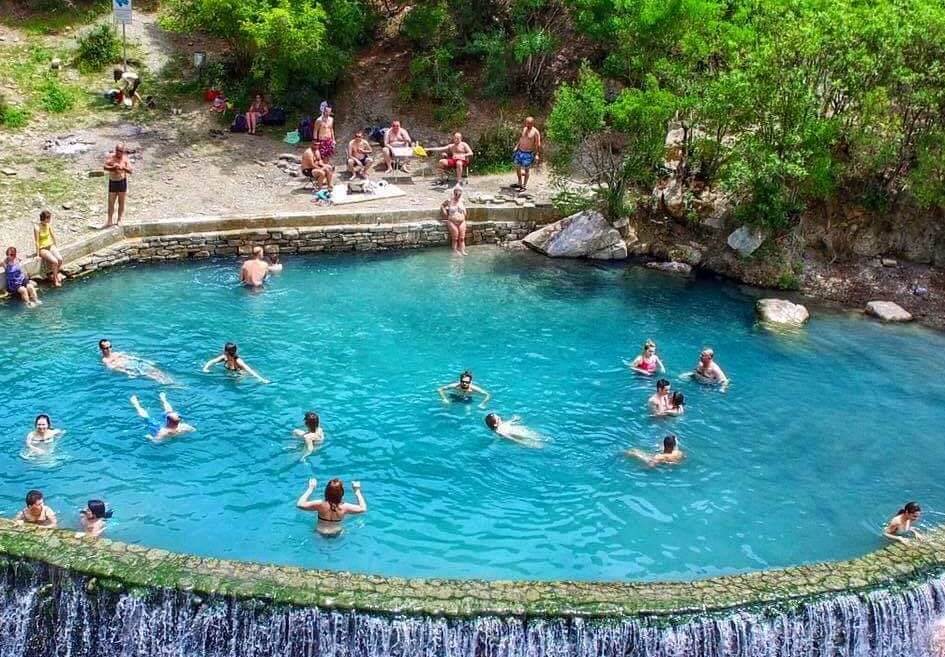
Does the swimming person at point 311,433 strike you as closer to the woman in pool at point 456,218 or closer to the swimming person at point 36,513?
the swimming person at point 36,513

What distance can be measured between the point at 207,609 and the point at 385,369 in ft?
23.8

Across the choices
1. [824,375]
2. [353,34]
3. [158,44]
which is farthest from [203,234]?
[824,375]

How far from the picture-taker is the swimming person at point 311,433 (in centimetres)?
1473

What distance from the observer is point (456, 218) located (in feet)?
75.3

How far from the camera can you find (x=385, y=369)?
17.5 m

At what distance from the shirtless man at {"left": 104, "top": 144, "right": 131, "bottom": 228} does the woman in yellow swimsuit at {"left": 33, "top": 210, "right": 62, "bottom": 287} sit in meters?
1.77

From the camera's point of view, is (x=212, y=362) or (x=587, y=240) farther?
(x=587, y=240)

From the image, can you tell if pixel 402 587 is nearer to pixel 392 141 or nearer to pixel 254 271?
pixel 254 271

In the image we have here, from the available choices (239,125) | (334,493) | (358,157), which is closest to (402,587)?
(334,493)

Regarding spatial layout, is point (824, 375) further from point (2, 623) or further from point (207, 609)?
point (2, 623)

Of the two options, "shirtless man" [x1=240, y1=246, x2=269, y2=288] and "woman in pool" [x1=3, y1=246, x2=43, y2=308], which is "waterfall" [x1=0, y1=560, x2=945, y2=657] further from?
"shirtless man" [x1=240, y1=246, x2=269, y2=288]

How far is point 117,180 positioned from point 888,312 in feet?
57.4

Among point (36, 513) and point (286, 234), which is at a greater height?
point (286, 234)

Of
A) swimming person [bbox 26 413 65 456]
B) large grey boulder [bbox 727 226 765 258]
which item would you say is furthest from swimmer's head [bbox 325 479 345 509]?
large grey boulder [bbox 727 226 765 258]
